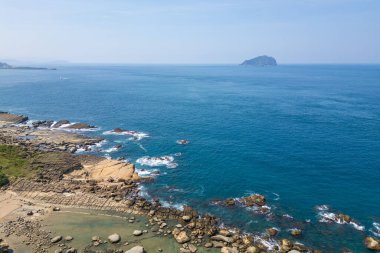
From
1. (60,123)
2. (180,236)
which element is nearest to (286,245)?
(180,236)

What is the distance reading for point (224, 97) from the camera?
653 feet

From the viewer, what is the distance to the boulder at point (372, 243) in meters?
55.1

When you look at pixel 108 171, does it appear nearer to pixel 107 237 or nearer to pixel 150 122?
pixel 107 237

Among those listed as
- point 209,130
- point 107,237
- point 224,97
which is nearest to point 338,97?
point 224,97

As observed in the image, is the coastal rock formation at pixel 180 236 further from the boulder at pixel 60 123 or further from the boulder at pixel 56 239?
the boulder at pixel 60 123

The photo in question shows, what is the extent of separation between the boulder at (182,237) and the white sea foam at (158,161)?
3134 centimetres

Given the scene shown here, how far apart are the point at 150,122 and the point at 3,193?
231ft

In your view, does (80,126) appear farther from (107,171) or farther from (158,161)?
(158,161)

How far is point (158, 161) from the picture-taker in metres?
91.6

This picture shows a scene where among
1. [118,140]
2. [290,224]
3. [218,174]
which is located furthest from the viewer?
[118,140]

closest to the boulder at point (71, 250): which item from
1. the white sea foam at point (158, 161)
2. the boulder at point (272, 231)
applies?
the boulder at point (272, 231)

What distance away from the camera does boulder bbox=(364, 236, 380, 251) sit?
181 ft

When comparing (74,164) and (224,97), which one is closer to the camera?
(74,164)

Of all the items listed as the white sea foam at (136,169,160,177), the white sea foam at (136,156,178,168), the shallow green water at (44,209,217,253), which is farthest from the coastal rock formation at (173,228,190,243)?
the white sea foam at (136,156,178,168)
